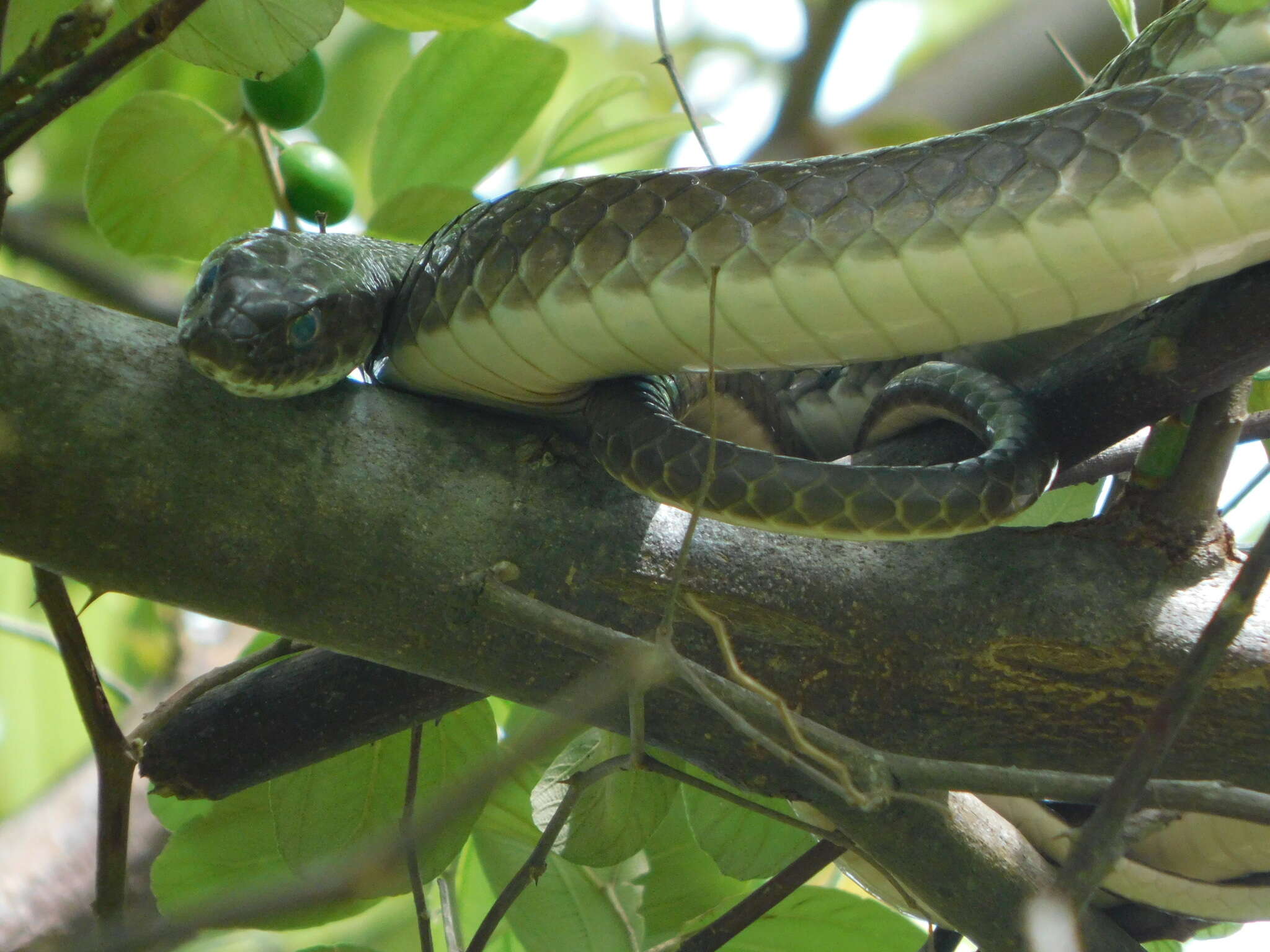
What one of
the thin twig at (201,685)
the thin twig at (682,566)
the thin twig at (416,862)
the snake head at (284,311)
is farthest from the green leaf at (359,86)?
the thin twig at (682,566)

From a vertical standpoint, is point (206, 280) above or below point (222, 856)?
above

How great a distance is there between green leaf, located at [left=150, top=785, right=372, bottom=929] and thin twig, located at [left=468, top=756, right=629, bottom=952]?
0.59 meters

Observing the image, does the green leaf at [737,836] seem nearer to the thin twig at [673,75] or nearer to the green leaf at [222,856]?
the green leaf at [222,856]

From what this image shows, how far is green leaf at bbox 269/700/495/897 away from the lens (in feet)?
7.25

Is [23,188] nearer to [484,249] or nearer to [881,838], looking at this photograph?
[484,249]

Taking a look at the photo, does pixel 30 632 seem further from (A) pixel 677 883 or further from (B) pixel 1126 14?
(B) pixel 1126 14

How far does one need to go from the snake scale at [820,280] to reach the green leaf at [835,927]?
0.92 m

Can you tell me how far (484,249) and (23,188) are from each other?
11.1ft

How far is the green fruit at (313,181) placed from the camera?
2.52m

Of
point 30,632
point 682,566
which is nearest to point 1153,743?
point 682,566

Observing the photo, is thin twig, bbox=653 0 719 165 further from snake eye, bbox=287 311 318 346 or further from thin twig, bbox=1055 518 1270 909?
thin twig, bbox=1055 518 1270 909

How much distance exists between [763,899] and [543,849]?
22.0 inches

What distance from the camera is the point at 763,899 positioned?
2072 mm

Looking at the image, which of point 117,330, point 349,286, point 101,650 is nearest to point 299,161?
point 349,286
